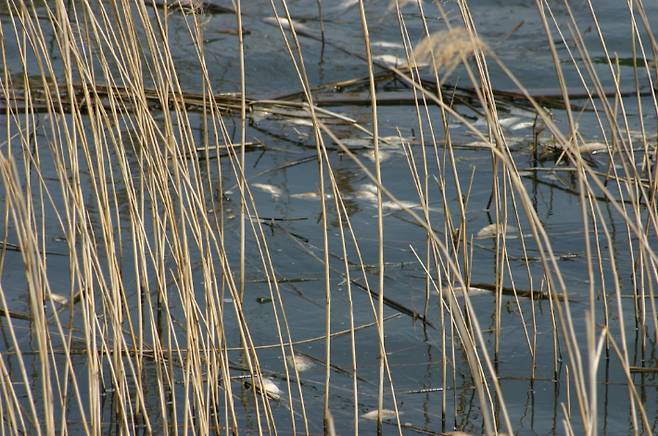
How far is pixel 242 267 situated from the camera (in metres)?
1.85

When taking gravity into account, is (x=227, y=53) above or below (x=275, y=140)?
above

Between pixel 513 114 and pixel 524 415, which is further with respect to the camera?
pixel 513 114

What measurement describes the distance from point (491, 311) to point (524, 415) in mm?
401

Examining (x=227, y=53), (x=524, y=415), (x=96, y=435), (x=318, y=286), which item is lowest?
(x=524, y=415)

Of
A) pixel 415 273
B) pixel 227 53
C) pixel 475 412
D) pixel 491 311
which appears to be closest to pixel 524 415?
pixel 475 412

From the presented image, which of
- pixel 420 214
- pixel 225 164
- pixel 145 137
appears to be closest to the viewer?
pixel 145 137

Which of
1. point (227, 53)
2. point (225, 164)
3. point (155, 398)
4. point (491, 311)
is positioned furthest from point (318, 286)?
point (227, 53)

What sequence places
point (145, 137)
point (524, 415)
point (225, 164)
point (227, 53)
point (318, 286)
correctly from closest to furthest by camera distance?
1. point (145, 137)
2. point (524, 415)
3. point (318, 286)
4. point (225, 164)
5. point (227, 53)

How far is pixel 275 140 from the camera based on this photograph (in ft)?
11.4

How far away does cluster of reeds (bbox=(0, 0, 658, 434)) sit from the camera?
1.31 meters

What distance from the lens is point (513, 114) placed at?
3.60 metres

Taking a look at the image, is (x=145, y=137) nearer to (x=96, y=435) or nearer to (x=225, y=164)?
(x=96, y=435)

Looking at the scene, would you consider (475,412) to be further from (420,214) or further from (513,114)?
(513,114)

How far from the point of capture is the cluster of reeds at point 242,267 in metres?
1.31
